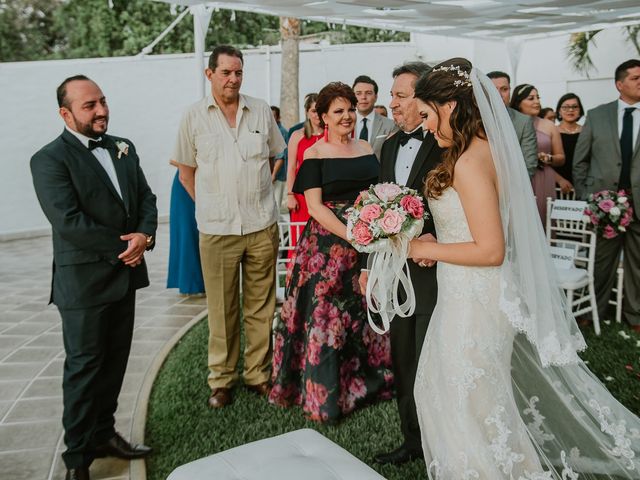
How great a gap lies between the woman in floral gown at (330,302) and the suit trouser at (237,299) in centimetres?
22

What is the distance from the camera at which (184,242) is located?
23.2 ft

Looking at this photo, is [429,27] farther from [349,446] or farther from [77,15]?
[77,15]

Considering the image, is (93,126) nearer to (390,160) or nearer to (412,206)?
(390,160)

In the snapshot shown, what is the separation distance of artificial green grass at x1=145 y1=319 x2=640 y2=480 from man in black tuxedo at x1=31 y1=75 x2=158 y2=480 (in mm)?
583

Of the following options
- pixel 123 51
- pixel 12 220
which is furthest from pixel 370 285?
pixel 123 51

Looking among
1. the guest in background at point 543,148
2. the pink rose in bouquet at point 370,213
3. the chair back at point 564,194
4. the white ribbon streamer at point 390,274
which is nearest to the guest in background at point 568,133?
the chair back at point 564,194

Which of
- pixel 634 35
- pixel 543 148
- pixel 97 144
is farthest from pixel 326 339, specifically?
pixel 634 35

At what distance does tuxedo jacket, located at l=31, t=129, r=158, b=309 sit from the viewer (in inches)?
126

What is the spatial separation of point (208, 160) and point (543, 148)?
4.20 meters

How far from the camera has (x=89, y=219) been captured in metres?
3.27

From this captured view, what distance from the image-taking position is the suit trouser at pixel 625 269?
19.8ft

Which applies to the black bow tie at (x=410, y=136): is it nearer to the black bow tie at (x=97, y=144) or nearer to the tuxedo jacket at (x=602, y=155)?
the black bow tie at (x=97, y=144)

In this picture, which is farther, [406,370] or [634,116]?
[634,116]

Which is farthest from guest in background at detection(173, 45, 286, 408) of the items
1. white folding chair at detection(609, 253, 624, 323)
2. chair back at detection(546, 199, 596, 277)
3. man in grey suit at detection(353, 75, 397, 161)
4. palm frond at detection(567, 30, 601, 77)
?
palm frond at detection(567, 30, 601, 77)
